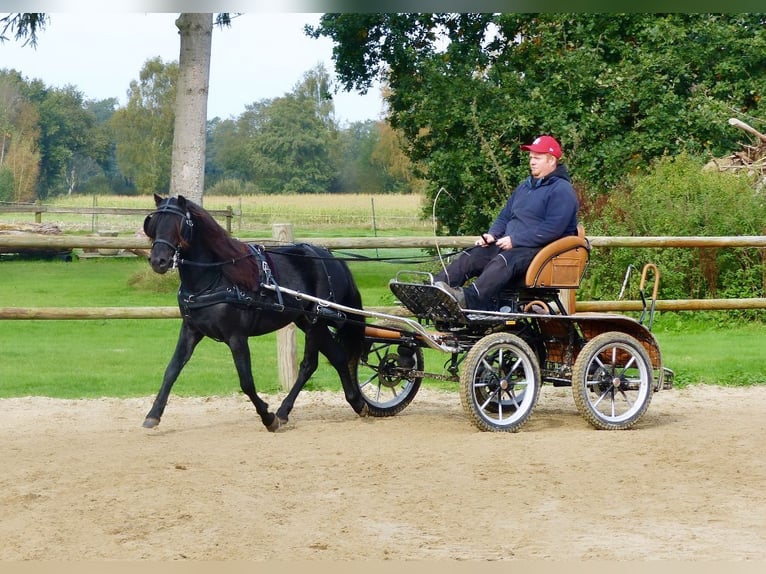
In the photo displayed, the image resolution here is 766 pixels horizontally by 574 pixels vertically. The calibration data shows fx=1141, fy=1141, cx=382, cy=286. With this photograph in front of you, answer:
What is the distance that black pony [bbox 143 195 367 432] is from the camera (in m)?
7.77

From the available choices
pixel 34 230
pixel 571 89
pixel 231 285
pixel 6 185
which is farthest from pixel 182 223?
pixel 6 185

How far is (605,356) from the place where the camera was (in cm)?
832

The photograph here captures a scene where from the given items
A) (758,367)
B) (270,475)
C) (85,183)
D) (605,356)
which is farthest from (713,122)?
(85,183)

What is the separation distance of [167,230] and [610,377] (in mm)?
3325

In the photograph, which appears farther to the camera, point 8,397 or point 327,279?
point 8,397

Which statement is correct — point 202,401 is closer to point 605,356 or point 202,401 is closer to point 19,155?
point 605,356

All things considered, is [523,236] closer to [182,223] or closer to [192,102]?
[182,223]

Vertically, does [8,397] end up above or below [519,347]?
below

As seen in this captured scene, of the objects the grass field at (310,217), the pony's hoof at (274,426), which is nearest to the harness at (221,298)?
the pony's hoof at (274,426)

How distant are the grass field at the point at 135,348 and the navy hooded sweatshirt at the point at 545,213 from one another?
3.16 m

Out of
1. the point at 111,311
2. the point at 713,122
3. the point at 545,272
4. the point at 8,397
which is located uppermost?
the point at 713,122

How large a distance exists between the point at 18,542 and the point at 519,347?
388 cm

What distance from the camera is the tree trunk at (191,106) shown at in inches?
759

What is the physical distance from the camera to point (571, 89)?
1995cm
